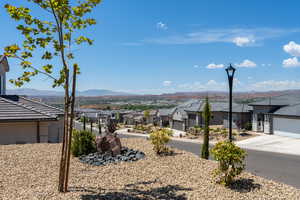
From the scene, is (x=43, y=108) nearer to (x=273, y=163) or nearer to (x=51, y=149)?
(x=51, y=149)

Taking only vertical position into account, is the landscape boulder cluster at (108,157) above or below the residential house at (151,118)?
above

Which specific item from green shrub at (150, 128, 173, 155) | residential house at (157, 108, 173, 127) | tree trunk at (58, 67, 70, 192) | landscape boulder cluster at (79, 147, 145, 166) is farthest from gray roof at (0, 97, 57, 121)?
residential house at (157, 108, 173, 127)

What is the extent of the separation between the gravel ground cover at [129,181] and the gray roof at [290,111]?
66.8 feet

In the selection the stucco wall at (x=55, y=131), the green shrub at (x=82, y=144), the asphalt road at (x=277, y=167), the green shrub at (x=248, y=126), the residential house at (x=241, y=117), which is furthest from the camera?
the residential house at (x=241, y=117)

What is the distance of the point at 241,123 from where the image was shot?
117 ft

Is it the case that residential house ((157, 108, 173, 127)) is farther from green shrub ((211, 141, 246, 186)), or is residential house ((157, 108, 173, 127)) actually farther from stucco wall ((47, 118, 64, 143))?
green shrub ((211, 141, 246, 186))

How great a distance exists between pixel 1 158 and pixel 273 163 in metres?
14.7

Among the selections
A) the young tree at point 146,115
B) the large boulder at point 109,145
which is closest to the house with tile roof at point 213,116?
the young tree at point 146,115

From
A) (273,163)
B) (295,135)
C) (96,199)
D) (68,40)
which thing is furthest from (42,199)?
(295,135)

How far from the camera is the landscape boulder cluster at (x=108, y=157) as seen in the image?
10.8 m

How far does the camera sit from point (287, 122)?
91.1ft

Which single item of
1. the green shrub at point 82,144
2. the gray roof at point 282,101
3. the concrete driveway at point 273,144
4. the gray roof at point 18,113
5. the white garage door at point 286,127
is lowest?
the concrete driveway at point 273,144

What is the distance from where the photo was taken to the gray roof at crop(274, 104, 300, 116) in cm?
2711

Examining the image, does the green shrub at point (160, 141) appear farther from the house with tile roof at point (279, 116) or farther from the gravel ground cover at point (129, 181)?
the house with tile roof at point (279, 116)
